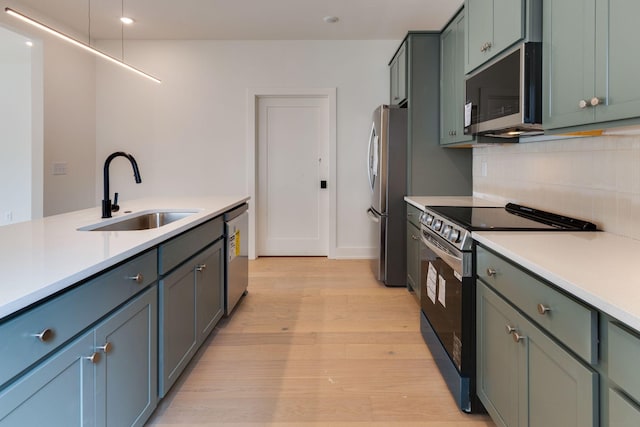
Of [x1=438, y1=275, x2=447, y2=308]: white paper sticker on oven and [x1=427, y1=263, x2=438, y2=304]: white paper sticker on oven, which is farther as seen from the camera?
[x1=427, y1=263, x2=438, y2=304]: white paper sticker on oven

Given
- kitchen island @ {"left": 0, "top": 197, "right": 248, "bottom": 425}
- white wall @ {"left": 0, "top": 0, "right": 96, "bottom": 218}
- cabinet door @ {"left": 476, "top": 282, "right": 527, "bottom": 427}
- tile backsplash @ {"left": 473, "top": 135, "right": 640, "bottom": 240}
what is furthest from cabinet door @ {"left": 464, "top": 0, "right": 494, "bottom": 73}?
white wall @ {"left": 0, "top": 0, "right": 96, "bottom": 218}

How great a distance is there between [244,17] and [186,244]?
120 inches

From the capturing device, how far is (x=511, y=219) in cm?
215

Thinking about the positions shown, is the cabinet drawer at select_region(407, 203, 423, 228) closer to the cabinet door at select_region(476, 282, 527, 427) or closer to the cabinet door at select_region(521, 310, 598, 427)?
the cabinet door at select_region(476, 282, 527, 427)

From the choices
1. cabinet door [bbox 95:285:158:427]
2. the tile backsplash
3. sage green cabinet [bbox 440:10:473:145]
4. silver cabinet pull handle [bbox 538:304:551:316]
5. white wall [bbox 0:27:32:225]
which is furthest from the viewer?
white wall [bbox 0:27:32:225]

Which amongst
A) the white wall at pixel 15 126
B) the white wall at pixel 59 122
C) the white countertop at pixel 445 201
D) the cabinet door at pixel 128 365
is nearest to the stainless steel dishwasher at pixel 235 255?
the cabinet door at pixel 128 365

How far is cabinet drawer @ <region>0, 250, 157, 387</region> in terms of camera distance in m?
0.93

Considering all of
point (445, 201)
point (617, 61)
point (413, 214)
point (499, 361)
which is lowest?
point (499, 361)

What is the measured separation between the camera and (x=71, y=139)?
469 cm

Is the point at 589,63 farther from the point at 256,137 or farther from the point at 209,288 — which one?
the point at 256,137

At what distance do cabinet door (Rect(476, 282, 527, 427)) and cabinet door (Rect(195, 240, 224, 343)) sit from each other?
1471 mm

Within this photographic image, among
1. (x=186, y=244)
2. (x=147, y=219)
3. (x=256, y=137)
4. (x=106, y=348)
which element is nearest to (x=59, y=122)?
(x=256, y=137)

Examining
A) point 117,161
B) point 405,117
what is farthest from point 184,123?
point 405,117

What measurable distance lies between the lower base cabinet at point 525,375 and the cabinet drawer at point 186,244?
4.53 ft
